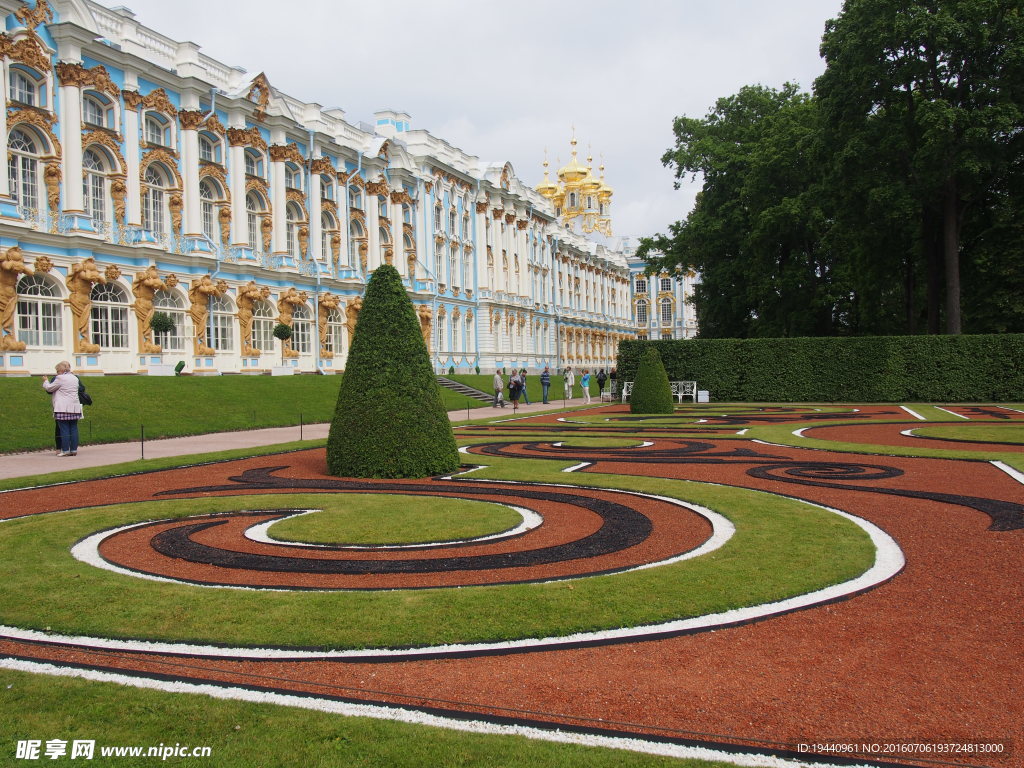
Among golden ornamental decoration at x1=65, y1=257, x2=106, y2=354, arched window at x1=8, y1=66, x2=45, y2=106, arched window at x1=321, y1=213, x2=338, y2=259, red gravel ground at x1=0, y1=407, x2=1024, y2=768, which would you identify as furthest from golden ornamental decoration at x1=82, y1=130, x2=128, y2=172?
red gravel ground at x1=0, y1=407, x2=1024, y2=768

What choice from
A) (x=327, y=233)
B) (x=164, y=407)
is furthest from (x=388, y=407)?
(x=327, y=233)

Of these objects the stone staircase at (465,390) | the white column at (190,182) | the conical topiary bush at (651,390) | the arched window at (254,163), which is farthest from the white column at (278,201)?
the conical topiary bush at (651,390)

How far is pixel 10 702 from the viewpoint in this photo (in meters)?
4.30

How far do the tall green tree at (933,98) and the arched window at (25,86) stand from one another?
33.0 m

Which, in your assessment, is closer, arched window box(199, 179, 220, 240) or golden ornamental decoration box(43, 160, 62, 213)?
golden ornamental decoration box(43, 160, 62, 213)

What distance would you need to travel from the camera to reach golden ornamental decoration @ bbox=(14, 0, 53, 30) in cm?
2777

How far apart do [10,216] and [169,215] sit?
800 centimetres

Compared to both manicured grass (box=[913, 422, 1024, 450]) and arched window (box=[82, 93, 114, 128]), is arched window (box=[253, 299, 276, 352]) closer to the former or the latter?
arched window (box=[82, 93, 114, 128])

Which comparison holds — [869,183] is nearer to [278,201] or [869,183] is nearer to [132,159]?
[278,201]

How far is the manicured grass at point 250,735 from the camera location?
3689 millimetres

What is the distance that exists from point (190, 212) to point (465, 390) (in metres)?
15.7

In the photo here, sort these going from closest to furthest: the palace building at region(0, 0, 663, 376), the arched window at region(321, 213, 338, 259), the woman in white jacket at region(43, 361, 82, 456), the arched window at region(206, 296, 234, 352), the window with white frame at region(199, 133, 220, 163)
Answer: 1. the woman in white jacket at region(43, 361, 82, 456)
2. the palace building at region(0, 0, 663, 376)
3. the arched window at region(206, 296, 234, 352)
4. the window with white frame at region(199, 133, 220, 163)
5. the arched window at region(321, 213, 338, 259)

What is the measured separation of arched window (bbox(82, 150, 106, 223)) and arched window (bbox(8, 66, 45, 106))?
2513 mm

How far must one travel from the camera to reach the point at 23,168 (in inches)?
1124
